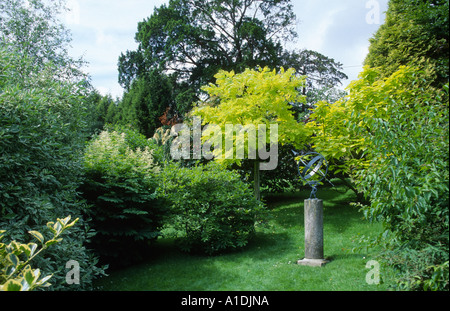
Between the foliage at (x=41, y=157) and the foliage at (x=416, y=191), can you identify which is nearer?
the foliage at (x=416, y=191)

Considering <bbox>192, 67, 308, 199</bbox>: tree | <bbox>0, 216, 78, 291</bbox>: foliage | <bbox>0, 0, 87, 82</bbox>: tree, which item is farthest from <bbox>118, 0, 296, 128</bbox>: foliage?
<bbox>0, 216, 78, 291</bbox>: foliage

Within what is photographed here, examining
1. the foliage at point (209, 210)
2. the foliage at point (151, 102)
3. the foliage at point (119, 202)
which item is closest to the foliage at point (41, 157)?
the foliage at point (119, 202)

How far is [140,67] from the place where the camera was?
60.4 ft

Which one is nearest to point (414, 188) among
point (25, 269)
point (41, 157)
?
point (25, 269)

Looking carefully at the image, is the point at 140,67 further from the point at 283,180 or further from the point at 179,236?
the point at 179,236

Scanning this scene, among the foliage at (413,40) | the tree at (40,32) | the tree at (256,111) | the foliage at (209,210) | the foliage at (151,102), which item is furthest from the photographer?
the foliage at (151,102)

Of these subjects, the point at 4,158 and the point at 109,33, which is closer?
the point at 4,158

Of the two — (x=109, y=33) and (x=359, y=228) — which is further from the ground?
(x=109, y=33)

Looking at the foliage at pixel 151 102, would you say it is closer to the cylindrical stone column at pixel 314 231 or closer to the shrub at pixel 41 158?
the shrub at pixel 41 158

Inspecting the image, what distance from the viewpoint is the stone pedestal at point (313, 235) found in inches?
192

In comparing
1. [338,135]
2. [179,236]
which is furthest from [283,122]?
[179,236]

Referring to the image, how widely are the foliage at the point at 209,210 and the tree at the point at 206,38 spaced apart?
31.2 ft

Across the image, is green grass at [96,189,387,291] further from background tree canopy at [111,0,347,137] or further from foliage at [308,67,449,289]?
background tree canopy at [111,0,347,137]
